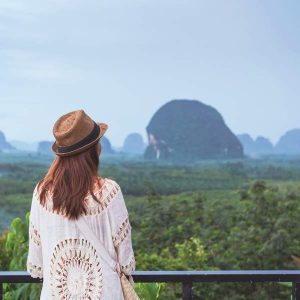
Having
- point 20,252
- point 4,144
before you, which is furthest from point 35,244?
point 4,144

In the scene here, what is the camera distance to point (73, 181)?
1778mm

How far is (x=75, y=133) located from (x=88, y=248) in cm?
28

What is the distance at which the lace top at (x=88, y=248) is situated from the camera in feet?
5.88

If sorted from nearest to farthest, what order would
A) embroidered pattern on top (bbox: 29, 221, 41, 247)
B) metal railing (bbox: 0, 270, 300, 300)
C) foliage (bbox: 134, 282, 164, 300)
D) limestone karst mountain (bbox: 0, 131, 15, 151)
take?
embroidered pattern on top (bbox: 29, 221, 41, 247) < metal railing (bbox: 0, 270, 300, 300) < foliage (bbox: 134, 282, 164, 300) < limestone karst mountain (bbox: 0, 131, 15, 151)

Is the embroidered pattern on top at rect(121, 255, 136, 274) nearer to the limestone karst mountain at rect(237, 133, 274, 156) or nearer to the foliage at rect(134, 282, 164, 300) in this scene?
the foliage at rect(134, 282, 164, 300)

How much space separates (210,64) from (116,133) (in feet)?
9.88

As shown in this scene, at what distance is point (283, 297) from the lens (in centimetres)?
690

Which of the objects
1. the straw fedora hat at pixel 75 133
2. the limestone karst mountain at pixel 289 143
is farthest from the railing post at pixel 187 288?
the limestone karst mountain at pixel 289 143

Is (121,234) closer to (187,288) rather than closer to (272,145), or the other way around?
(187,288)

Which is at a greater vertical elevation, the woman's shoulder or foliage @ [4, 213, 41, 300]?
the woman's shoulder

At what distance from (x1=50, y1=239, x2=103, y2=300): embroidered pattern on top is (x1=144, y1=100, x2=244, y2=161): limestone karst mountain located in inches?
587

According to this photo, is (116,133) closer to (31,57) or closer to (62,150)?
(31,57)

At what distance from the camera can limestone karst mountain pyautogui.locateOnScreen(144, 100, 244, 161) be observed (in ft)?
55.8

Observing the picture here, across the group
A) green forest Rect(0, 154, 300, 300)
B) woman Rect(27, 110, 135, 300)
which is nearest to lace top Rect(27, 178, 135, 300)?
woman Rect(27, 110, 135, 300)
